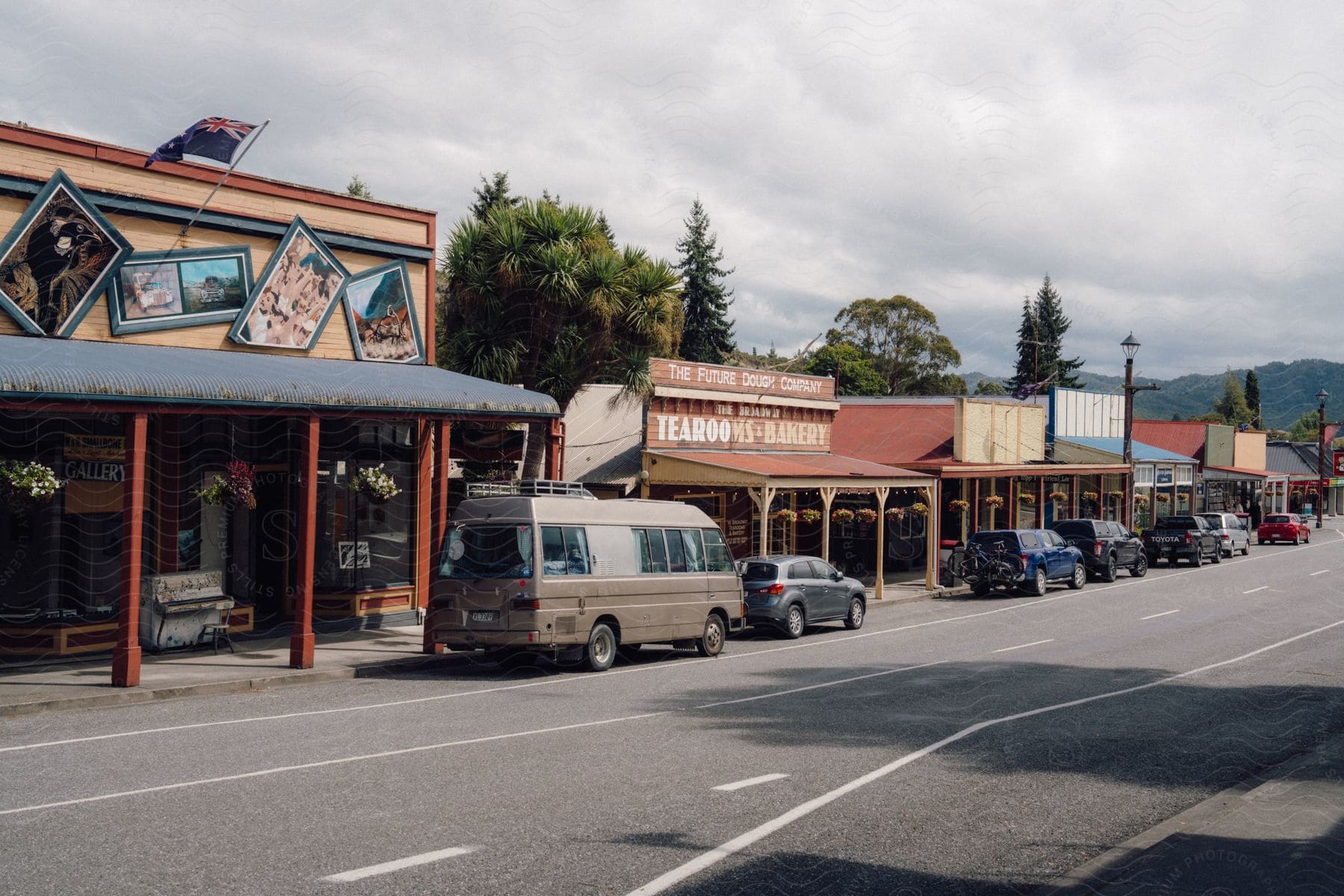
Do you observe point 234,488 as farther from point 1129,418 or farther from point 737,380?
point 1129,418

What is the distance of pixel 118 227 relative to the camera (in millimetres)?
16516

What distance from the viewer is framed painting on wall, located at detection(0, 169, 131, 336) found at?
1536 centimetres

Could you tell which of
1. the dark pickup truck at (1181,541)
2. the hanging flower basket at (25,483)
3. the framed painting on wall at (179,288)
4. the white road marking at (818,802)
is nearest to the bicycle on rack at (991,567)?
the dark pickup truck at (1181,541)

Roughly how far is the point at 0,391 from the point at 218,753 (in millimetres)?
5595

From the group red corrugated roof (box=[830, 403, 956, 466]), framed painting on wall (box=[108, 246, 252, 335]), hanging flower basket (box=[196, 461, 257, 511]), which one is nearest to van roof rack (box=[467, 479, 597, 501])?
hanging flower basket (box=[196, 461, 257, 511])

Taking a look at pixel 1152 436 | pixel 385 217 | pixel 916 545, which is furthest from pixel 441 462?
pixel 1152 436

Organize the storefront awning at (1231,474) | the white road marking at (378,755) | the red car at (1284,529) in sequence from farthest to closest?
the storefront awning at (1231,474)
the red car at (1284,529)
the white road marking at (378,755)

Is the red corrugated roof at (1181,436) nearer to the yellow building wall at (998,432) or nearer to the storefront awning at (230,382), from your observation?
the yellow building wall at (998,432)

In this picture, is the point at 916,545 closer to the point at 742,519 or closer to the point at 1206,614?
the point at 742,519

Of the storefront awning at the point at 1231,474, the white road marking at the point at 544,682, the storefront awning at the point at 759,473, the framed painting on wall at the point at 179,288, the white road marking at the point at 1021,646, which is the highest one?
the framed painting on wall at the point at 179,288

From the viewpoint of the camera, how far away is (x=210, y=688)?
567 inches

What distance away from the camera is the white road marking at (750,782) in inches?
366

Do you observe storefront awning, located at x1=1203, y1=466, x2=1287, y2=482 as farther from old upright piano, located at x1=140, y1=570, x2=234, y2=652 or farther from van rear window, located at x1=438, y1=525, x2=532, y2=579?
old upright piano, located at x1=140, y1=570, x2=234, y2=652

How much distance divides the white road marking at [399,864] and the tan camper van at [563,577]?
26.7 ft
